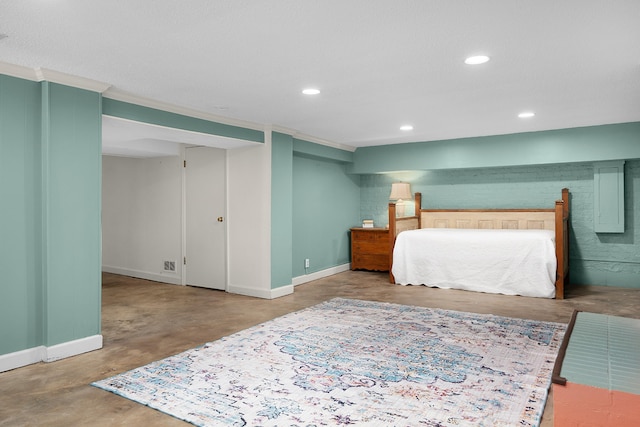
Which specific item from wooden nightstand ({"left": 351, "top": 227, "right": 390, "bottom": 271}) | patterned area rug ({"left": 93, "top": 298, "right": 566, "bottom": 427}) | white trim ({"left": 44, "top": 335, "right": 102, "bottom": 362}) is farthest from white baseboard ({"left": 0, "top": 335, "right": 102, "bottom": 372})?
wooden nightstand ({"left": 351, "top": 227, "right": 390, "bottom": 271})

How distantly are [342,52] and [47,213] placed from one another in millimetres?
2361

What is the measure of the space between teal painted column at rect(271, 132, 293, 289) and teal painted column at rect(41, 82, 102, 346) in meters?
2.19

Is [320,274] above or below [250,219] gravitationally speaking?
below

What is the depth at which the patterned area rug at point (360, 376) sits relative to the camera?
7.67 feet

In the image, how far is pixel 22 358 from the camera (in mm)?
3068

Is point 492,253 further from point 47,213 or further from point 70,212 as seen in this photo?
point 47,213

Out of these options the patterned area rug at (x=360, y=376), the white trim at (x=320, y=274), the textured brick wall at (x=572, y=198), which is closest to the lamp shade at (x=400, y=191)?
the textured brick wall at (x=572, y=198)

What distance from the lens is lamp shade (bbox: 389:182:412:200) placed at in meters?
7.04

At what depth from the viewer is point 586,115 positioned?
4797 mm

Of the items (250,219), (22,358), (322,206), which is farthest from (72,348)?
(322,206)

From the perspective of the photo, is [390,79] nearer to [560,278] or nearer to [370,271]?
[560,278]

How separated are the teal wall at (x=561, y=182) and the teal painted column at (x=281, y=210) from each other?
6.64 ft

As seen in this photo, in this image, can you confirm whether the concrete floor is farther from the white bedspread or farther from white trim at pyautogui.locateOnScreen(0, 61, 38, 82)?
white trim at pyautogui.locateOnScreen(0, 61, 38, 82)

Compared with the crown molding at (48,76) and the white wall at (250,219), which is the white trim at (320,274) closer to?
the white wall at (250,219)
